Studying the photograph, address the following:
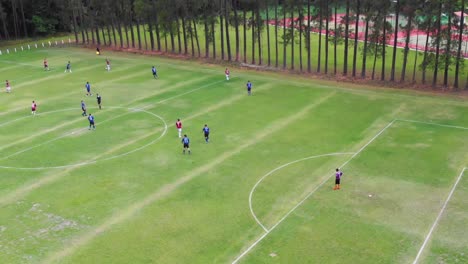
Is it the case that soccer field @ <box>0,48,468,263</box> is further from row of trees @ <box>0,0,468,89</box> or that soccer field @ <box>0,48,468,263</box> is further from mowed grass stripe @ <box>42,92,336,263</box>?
row of trees @ <box>0,0,468,89</box>

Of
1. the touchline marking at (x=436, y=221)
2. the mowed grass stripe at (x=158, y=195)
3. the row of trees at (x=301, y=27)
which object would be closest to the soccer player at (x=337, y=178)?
the touchline marking at (x=436, y=221)

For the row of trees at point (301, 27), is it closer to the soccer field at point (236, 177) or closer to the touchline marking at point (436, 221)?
the soccer field at point (236, 177)

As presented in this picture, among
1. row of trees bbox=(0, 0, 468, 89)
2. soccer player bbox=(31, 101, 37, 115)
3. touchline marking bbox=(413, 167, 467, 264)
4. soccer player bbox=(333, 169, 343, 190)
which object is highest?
row of trees bbox=(0, 0, 468, 89)

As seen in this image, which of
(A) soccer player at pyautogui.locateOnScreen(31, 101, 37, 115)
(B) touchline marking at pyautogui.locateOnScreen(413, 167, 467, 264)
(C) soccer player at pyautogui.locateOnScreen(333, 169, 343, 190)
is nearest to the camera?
(B) touchline marking at pyautogui.locateOnScreen(413, 167, 467, 264)

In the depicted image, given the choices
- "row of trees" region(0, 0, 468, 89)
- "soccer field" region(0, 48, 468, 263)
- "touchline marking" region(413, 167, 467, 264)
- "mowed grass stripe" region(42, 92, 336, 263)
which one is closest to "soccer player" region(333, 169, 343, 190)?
"soccer field" region(0, 48, 468, 263)

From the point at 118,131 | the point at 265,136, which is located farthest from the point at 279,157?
the point at 118,131

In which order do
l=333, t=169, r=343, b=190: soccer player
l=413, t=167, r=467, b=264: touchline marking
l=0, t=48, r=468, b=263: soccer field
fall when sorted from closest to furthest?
l=413, t=167, r=467, b=264: touchline marking < l=0, t=48, r=468, b=263: soccer field < l=333, t=169, r=343, b=190: soccer player

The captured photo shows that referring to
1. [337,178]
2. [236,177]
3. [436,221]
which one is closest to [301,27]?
[236,177]
